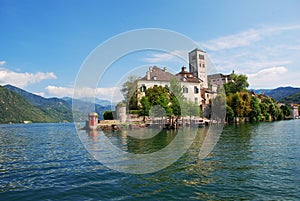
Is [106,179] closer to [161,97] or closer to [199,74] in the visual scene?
[161,97]

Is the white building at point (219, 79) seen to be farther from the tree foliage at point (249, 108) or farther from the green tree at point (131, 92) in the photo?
the green tree at point (131, 92)

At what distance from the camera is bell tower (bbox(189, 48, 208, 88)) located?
384 feet

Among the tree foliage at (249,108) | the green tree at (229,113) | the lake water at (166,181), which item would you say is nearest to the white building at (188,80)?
the green tree at (229,113)

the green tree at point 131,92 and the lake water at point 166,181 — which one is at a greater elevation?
the green tree at point 131,92

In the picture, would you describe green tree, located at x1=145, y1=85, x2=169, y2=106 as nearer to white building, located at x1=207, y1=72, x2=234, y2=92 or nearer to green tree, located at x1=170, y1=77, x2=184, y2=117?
green tree, located at x1=170, y1=77, x2=184, y2=117

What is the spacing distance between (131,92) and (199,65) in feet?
179

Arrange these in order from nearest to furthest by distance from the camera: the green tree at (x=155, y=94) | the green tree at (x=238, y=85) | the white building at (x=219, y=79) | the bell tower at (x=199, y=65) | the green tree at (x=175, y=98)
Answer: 1. the green tree at (x=175, y=98)
2. the green tree at (x=155, y=94)
3. the green tree at (x=238, y=85)
4. the bell tower at (x=199, y=65)
5. the white building at (x=219, y=79)

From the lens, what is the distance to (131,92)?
7456 cm

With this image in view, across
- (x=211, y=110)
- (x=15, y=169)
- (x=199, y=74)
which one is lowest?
(x=15, y=169)

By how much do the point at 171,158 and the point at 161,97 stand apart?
4797 cm

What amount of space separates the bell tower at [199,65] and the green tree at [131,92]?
51.0 meters

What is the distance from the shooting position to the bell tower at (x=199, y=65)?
117m

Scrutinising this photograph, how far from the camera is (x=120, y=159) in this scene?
742 inches

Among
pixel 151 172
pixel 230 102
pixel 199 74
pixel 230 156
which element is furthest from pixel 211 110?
pixel 151 172
